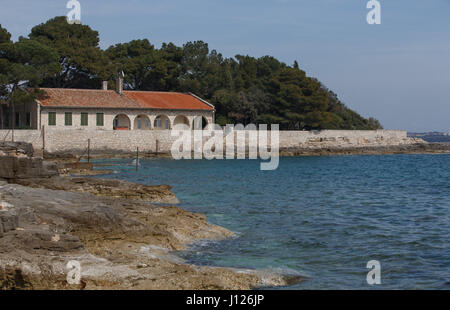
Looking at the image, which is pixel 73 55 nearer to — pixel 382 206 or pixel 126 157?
pixel 126 157

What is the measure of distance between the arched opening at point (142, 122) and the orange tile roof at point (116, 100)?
2.02 meters

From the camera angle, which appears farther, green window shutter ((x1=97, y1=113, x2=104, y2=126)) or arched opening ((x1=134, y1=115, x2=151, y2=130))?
arched opening ((x1=134, y1=115, x2=151, y2=130))

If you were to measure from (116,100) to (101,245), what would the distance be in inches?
1505

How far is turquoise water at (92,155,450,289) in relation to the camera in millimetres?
10836

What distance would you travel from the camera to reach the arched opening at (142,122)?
50.9 meters

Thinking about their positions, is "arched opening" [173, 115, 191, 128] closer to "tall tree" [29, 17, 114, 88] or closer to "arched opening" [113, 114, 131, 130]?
"arched opening" [113, 114, 131, 130]

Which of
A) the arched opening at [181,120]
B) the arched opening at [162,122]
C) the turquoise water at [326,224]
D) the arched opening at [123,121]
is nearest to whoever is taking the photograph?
the turquoise water at [326,224]

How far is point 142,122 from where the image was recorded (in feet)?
169

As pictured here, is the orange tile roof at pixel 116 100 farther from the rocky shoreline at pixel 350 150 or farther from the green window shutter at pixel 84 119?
the rocky shoreline at pixel 350 150

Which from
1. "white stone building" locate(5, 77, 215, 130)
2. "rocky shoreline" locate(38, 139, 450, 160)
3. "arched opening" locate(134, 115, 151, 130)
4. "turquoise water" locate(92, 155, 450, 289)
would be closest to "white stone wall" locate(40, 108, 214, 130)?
"white stone building" locate(5, 77, 215, 130)

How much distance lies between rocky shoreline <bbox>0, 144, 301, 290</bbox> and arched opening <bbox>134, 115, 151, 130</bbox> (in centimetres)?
3568

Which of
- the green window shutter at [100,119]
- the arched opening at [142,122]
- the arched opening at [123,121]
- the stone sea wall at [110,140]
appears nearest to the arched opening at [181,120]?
the arched opening at [142,122]

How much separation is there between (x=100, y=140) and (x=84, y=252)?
1394 inches
